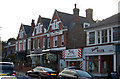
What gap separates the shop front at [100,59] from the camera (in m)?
24.9

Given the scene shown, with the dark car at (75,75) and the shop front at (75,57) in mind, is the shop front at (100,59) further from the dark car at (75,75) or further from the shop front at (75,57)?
the dark car at (75,75)

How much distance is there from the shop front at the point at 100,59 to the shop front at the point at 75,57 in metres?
0.86

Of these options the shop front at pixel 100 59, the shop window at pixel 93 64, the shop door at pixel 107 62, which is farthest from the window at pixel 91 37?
the shop door at pixel 107 62

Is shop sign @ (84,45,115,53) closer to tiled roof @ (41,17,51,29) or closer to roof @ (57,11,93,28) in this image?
roof @ (57,11,93,28)

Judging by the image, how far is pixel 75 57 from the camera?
29.7 metres

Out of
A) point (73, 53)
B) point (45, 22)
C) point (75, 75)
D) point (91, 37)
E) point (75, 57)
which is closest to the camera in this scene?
point (75, 75)

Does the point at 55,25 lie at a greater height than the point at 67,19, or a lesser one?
lesser

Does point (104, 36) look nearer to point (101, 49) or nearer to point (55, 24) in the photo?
point (101, 49)

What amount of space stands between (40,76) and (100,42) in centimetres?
949

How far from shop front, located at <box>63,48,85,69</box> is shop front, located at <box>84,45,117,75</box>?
2.81 ft

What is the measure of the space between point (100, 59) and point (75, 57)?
4.78 m

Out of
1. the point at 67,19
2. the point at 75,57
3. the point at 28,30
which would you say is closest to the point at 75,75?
the point at 75,57

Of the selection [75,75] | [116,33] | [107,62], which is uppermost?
[116,33]

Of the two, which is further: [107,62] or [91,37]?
[91,37]
